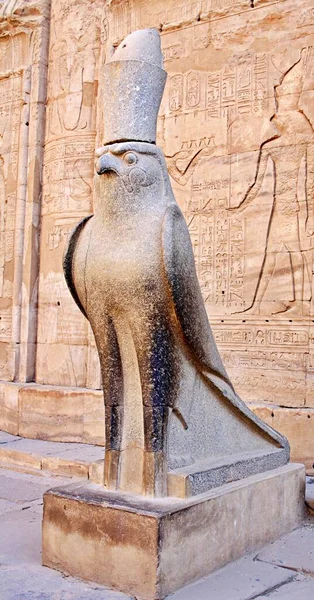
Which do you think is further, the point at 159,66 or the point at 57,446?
the point at 57,446

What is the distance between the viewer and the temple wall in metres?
5.61

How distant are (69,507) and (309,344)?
9.65 ft

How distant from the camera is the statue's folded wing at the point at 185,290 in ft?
9.69

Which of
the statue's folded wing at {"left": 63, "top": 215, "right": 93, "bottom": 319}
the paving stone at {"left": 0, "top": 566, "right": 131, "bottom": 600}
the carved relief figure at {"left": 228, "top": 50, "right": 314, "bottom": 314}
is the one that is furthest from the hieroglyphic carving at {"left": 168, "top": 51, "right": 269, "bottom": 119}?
the paving stone at {"left": 0, "top": 566, "right": 131, "bottom": 600}

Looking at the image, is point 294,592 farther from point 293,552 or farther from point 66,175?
point 66,175

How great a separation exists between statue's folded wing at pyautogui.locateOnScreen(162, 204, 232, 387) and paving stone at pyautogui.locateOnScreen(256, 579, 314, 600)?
3.53ft

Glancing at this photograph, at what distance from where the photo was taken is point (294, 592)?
115 inches

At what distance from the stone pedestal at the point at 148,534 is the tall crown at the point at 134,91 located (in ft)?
5.58

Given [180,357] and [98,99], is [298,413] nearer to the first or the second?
[180,357]

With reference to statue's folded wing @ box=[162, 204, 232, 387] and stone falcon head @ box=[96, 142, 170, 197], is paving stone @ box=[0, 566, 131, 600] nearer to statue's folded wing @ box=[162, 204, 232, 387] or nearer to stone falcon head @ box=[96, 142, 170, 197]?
statue's folded wing @ box=[162, 204, 232, 387]

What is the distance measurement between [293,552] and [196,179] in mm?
3700

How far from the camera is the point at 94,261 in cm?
309

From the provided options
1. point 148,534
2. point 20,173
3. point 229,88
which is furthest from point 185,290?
point 20,173

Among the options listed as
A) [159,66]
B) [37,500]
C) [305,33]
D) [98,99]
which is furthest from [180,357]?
[98,99]
